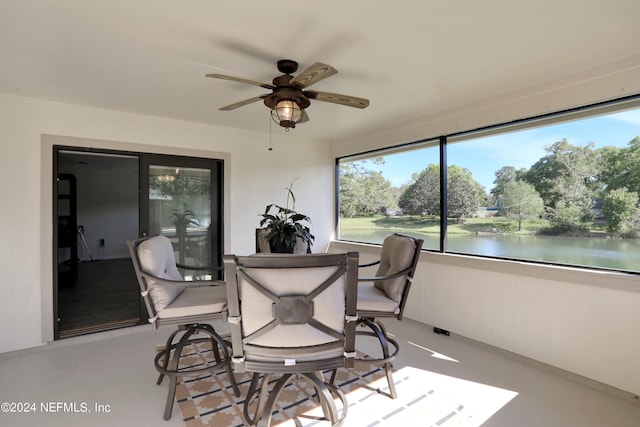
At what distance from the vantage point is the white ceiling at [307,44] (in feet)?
5.51

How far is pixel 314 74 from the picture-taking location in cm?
186

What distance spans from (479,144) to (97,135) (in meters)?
4.05

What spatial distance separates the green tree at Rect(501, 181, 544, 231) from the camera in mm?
2887

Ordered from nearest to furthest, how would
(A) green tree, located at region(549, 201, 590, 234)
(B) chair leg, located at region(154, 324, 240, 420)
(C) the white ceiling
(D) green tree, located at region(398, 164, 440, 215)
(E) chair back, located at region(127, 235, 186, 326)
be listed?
(C) the white ceiling
(E) chair back, located at region(127, 235, 186, 326)
(B) chair leg, located at region(154, 324, 240, 420)
(A) green tree, located at region(549, 201, 590, 234)
(D) green tree, located at region(398, 164, 440, 215)

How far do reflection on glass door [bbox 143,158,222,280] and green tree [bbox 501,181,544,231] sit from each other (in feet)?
10.6

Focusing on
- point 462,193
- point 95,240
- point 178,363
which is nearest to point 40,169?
point 178,363

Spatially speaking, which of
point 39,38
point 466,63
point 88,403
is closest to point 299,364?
point 88,403

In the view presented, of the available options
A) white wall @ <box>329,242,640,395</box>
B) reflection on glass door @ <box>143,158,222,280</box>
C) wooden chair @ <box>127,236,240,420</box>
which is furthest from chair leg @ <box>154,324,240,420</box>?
white wall @ <box>329,242,640,395</box>

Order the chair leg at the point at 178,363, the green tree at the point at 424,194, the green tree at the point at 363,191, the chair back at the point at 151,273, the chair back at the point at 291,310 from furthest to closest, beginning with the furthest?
1. the green tree at the point at 363,191
2. the green tree at the point at 424,194
3. the chair leg at the point at 178,363
4. the chair back at the point at 151,273
5. the chair back at the point at 291,310

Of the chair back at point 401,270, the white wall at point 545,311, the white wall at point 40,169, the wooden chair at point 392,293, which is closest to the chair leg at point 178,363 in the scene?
the wooden chair at point 392,293

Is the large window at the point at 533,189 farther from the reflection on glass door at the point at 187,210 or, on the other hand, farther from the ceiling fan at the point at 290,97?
the reflection on glass door at the point at 187,210

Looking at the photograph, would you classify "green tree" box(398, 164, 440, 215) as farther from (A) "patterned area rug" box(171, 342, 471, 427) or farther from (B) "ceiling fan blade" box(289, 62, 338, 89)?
(B) "ceiling fan blade" box(289, 62, 338, 89)

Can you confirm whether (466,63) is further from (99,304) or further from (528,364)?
(99,304)

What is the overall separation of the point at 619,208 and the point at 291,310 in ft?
8.73
